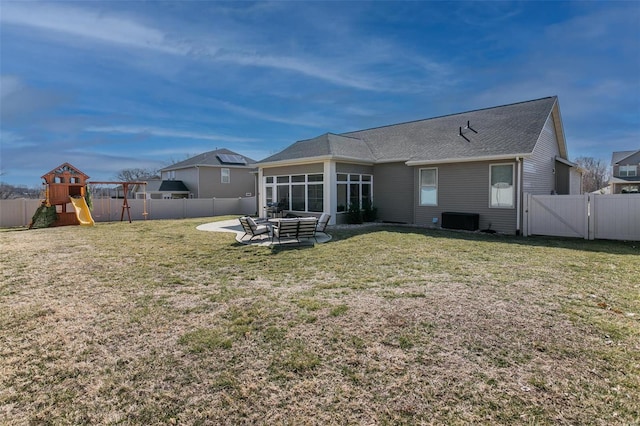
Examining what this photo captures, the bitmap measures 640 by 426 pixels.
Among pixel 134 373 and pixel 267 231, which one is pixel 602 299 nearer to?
pixel 134 373

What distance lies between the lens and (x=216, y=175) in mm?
31125

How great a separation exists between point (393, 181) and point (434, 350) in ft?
44.4

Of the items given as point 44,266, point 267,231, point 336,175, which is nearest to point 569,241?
point 336,175

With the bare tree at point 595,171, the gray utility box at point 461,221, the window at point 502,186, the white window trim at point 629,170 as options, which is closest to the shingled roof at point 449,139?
the window at point 502,186

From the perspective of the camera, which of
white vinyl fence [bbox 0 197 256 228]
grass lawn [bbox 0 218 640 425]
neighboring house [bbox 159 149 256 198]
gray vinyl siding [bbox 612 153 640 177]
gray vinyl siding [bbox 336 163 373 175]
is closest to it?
grass lawn [bbox 0 218 640 425]

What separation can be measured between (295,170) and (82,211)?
1235cm

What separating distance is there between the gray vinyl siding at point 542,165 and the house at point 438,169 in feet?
0.14

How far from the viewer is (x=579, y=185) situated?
65.4ft

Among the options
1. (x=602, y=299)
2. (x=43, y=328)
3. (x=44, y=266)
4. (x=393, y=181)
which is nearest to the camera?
(x=43, y=328)

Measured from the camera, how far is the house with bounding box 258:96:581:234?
1308 centimetres

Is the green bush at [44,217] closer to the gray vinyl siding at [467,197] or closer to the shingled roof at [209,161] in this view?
the shingled roof at [209,161]

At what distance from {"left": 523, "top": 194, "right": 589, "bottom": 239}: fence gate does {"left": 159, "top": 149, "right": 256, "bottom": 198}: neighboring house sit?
23084mm

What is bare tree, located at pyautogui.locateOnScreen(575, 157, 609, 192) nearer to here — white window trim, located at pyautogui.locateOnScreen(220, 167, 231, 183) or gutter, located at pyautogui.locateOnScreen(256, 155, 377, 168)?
gutter, located at pyautogui.locateOnScreen(256, 155, 377, 168)

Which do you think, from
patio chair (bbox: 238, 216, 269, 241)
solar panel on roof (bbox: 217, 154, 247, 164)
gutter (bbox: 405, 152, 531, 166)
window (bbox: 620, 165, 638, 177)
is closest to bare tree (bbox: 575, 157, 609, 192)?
window (bbox: 620, 165, 638, 177)
